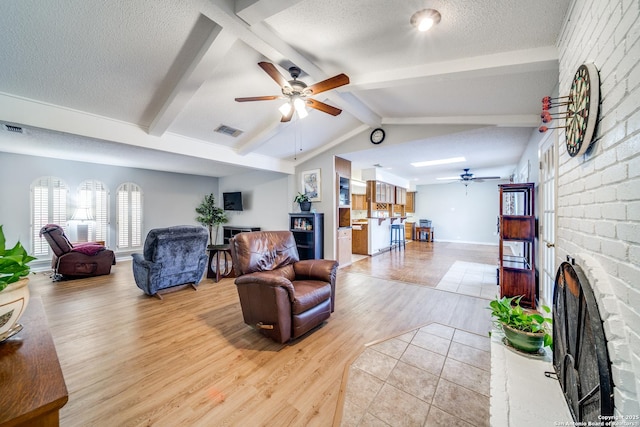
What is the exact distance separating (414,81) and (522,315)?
238cm

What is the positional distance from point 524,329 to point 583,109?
1475mm

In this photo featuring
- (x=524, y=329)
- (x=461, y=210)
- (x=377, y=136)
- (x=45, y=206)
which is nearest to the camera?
(x=524, y=329)

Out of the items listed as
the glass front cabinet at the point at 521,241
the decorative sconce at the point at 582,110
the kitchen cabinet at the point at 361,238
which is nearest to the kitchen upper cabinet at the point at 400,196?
the kitchen cabinet at the point at 361,238

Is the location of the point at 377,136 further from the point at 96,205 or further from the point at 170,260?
the point at 96,205

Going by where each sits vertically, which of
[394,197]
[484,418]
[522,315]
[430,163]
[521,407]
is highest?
[430,163]

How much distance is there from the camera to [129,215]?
21.0 feet

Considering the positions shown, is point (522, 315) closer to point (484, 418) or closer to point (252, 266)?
point (484, 418)

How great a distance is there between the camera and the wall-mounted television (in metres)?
7.39

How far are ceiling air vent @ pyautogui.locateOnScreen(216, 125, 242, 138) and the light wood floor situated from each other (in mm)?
2689

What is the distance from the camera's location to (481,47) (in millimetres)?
2115

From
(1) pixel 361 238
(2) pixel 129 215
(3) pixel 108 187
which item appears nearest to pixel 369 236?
(1) pixel 361 238

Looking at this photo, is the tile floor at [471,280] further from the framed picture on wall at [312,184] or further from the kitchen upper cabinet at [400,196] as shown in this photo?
the kitchen upper cabinet at [400,196]

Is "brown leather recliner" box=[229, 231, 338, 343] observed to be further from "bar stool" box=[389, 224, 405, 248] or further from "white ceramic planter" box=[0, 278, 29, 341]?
"bar stool" box=[389, 224, 405, 248]

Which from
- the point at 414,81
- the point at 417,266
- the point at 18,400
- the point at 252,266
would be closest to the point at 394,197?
Answer: the point at 417,266
